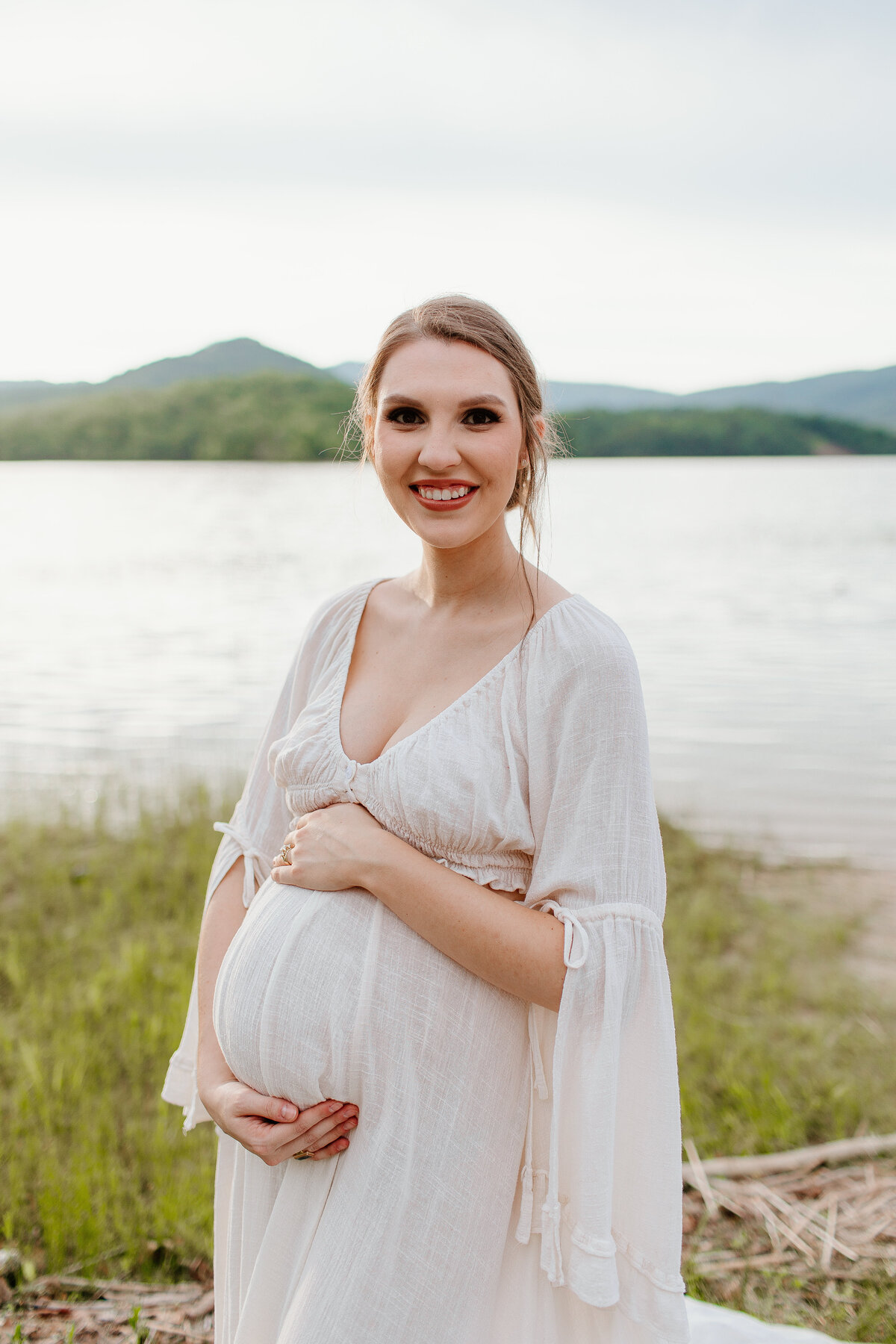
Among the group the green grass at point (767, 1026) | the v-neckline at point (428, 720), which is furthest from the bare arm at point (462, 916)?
the green grass at point (767, 1026)

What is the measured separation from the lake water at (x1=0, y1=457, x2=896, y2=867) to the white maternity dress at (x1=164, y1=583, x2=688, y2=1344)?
97cm

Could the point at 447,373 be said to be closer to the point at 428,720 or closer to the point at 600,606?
the point at 428,720

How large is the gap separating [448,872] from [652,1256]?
0.72 metres

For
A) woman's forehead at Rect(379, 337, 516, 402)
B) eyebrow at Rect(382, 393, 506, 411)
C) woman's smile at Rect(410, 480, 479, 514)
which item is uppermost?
woman's forehead at Rect(379, 337, 516, 402)

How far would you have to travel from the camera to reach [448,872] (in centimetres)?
175

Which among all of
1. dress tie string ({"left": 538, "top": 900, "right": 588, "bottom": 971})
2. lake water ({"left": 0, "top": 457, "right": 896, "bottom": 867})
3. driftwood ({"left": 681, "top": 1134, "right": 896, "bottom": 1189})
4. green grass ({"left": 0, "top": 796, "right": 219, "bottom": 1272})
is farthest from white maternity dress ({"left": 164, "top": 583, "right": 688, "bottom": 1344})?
driftwood ({"left": 681, "top": 1134, "right": 896, "bottom": 1189})

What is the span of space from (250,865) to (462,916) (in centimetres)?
66

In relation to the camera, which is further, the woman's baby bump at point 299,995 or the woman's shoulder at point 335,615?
the woman's shoulder at point 335,615

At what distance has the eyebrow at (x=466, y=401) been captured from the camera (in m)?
1.86

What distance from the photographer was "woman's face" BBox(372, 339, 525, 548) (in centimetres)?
186

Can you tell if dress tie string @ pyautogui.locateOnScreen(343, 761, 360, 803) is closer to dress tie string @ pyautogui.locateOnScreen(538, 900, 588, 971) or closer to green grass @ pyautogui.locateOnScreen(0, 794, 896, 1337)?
dress tie string @ pyautogui.locateOnScreen(538, 900, 588, 971)

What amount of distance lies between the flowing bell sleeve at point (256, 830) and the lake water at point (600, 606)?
51cm

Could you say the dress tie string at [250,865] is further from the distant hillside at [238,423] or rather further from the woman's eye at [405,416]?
the distant hillside at [238,423]

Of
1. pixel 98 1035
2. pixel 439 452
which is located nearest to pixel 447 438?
pixel 439 452
